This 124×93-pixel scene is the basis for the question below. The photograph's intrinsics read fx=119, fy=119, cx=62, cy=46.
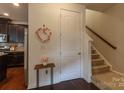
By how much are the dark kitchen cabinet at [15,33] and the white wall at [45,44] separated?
3.20 meters

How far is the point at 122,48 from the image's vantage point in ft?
13.0

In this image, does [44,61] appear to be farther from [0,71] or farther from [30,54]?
[0,71]

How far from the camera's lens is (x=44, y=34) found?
3527 mm

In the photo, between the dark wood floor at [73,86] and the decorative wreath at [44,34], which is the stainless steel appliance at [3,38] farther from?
the dark wood floor at [73,86]

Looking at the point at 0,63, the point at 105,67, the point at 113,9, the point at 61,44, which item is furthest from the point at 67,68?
the point at 113,9

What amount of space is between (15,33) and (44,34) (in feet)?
10.8

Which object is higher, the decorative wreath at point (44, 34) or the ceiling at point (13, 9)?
the ceiling at point (13, 9)

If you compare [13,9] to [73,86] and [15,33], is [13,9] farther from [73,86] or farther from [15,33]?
[73,86]

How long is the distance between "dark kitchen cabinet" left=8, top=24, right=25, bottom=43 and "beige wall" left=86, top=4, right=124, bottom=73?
380 cm

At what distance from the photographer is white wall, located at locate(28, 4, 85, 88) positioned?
11.1ft

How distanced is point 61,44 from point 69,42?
0.31 metres

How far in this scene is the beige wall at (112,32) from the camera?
4.02m

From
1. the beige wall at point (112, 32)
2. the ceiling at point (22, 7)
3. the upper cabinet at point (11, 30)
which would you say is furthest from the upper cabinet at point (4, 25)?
the beige wall at point (112, 32)

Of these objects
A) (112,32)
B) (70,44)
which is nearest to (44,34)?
(70,44)
